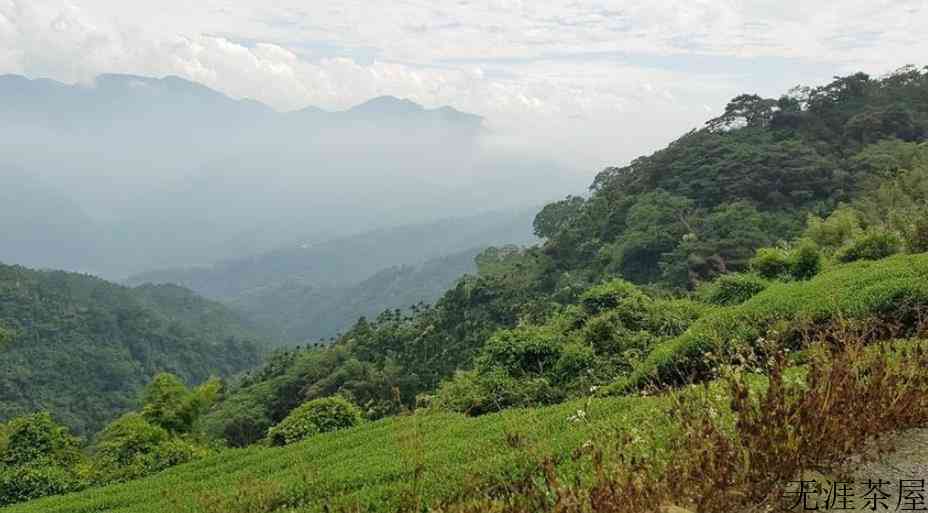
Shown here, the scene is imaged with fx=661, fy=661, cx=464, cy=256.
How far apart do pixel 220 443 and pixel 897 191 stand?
2098cm

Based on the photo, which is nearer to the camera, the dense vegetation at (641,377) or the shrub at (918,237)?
the dense vegetation at (641,377)

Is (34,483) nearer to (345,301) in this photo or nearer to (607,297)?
(607,297)

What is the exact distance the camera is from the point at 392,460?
6.25 metres

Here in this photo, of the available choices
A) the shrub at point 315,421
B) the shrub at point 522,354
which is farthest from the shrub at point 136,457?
the shrub at point 522,354

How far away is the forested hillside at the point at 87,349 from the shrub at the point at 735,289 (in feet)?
128

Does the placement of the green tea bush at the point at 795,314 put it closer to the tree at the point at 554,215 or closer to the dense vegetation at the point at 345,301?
the tree at the point at 554,215

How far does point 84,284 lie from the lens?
233ft

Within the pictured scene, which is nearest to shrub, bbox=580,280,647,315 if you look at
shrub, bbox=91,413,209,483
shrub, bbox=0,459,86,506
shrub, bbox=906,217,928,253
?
shrub, bbox=906,217,928,253

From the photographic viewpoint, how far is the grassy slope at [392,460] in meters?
4.85

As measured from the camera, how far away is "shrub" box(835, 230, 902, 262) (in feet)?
35.2

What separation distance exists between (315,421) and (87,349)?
2052 inches

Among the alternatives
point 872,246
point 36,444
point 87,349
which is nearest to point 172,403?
point 36,444

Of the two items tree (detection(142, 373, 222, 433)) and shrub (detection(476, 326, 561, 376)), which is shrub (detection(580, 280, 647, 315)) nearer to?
shrub (detection(476, 326, 561, 376))

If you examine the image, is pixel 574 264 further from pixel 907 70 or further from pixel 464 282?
pixel 907 70
